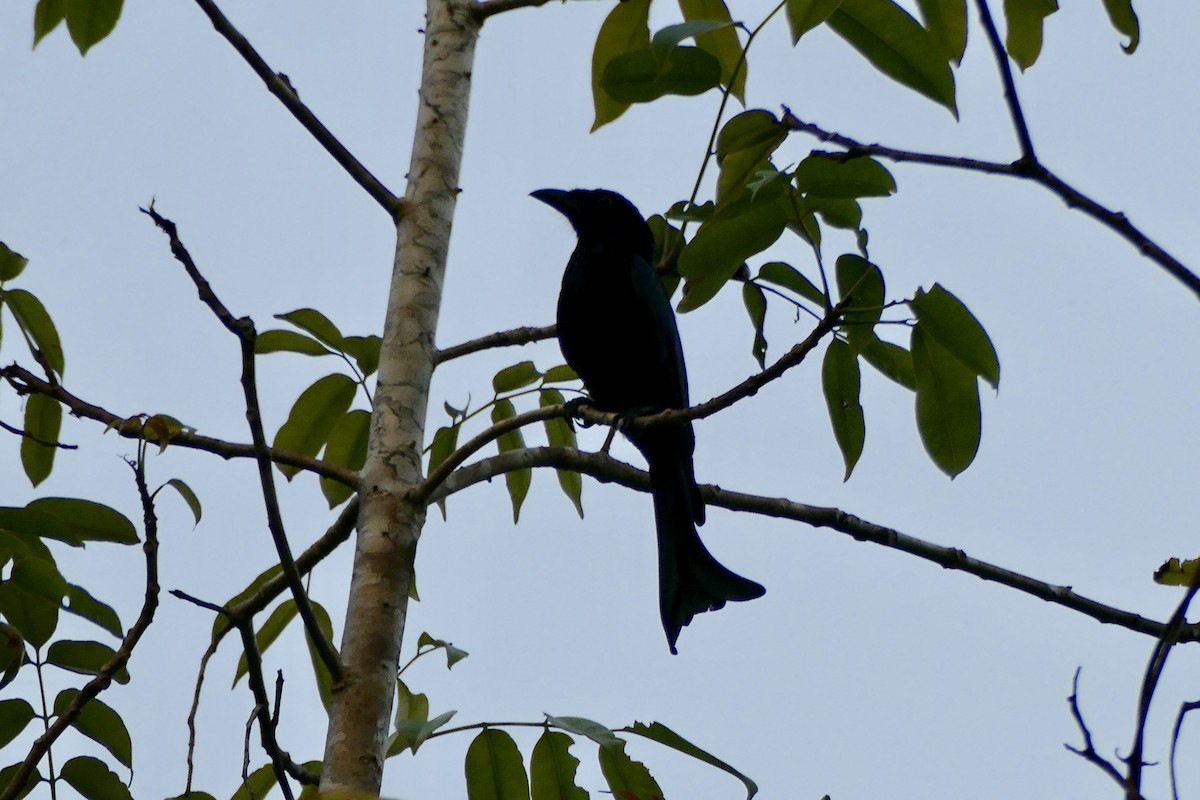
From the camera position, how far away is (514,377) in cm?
316

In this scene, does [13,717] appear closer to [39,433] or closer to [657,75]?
[39,433]

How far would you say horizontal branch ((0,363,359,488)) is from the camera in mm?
2477

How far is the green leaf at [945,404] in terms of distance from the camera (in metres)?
2.38

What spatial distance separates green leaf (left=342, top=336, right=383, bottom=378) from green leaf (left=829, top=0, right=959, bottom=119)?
1470 mm

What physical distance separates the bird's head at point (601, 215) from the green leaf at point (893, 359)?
207cm

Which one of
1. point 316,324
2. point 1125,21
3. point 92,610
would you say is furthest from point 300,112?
point 1125,21

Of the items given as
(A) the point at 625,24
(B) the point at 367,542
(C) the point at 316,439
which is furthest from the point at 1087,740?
(C) the point at 316,439

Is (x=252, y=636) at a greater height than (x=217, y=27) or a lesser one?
lesser

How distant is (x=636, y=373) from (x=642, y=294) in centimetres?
29

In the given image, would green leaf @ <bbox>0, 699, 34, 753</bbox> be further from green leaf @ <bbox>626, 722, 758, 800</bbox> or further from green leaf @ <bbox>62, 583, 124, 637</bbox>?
green leaf @ <bbox>626, 722, 758, 800</bbox>

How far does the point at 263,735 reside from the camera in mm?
1957

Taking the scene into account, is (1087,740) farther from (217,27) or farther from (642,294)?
(642,294)

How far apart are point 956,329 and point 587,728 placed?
103 centimetres

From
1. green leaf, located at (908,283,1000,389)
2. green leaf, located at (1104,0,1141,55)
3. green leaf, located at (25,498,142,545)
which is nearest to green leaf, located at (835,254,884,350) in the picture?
green leaf, located at (908,283,1000,389)
